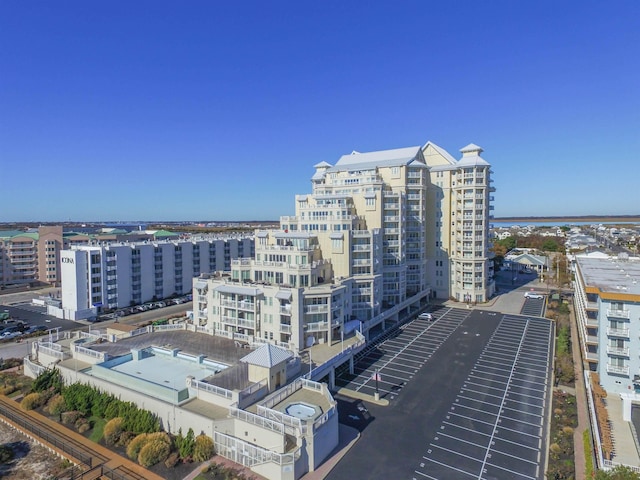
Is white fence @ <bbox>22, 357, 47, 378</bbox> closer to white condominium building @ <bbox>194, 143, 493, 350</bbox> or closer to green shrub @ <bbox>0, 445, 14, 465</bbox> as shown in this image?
green shrub @ <bbox>0, 445, 14, 465</bbox>

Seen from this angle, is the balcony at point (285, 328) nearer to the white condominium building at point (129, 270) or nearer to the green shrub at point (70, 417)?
the green shrub at point (70, 417)

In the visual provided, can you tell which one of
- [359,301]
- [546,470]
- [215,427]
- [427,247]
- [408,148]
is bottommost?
[546,470]

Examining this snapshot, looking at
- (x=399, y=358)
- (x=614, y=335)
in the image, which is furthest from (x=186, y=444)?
(x=614, y=335)

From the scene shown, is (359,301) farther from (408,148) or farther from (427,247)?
(408,148)

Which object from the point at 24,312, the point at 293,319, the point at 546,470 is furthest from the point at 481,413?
the point at 24,312

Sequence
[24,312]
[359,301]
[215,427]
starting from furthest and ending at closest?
[24,312]
[359,301]
[215,427]

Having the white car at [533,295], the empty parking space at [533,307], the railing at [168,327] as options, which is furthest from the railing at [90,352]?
the white car at [533,295]

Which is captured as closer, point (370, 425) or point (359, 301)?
point (370, 425)
